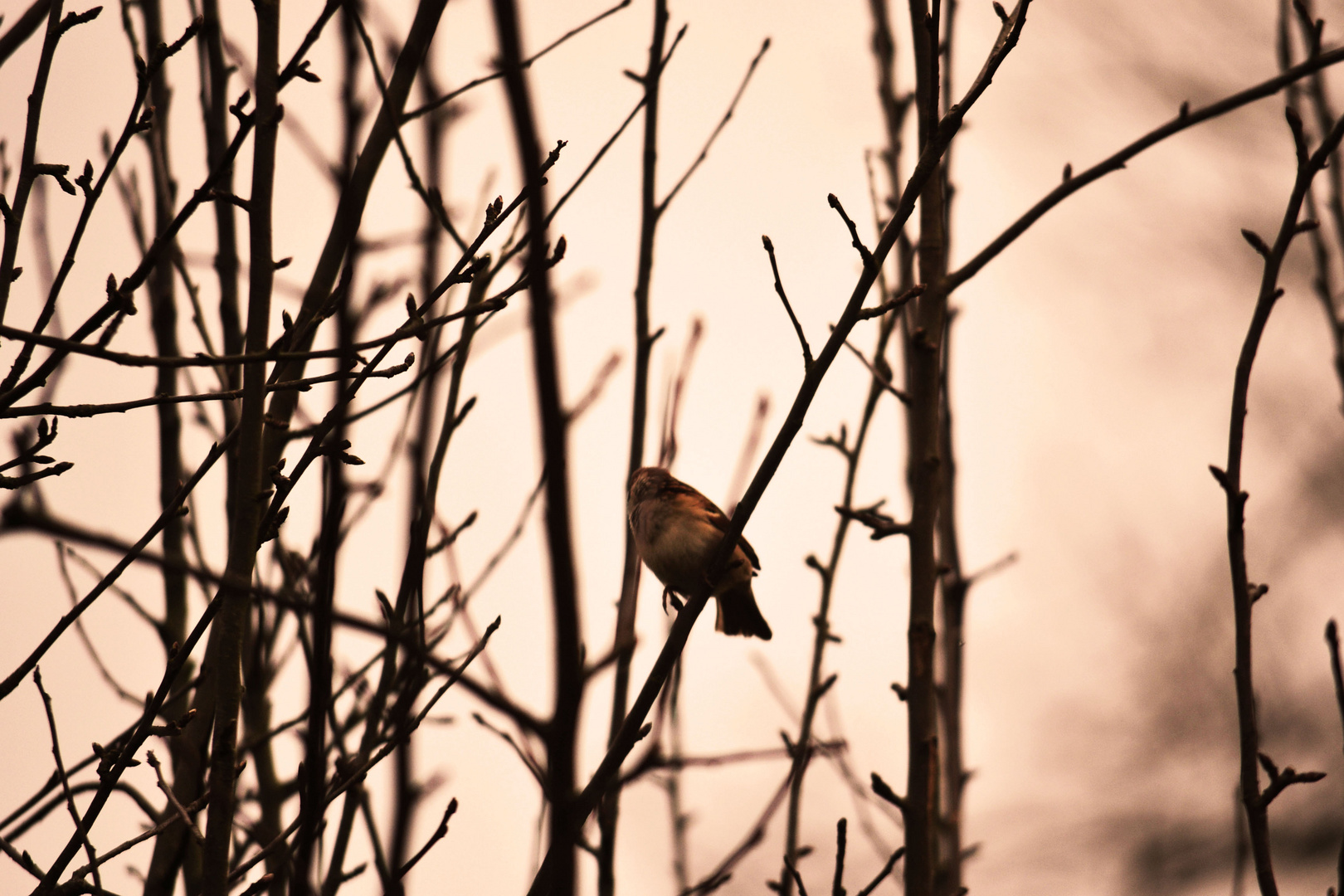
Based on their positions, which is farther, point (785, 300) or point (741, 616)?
point (741, 616)

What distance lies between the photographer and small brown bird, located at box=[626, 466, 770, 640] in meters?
4.81

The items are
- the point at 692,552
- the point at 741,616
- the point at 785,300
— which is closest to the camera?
the point at 785,300

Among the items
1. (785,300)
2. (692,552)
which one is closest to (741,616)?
(692,552)

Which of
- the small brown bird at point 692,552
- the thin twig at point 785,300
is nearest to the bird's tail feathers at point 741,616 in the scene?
the small brown bird at point 692,552

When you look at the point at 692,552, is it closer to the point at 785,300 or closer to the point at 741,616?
the point at 741,616

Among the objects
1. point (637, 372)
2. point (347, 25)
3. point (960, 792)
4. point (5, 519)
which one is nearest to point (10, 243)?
point (347, 25)

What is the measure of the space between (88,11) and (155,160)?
1.10m

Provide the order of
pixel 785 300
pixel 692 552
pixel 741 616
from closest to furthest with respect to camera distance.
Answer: pixel 785 300 < pixel 692 552 < pixel 741 616

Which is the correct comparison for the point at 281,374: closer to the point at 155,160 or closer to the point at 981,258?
the point at 155,160

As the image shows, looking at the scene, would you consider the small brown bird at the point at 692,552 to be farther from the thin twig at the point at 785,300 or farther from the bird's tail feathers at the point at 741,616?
the thin twig at the point at 785,300

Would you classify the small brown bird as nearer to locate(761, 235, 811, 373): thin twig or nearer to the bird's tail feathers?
the bird's tail feathers

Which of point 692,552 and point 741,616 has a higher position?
point 692,552

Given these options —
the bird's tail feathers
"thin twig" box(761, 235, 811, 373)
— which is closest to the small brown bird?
the bird's tail feathers

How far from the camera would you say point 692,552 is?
4824 mm
